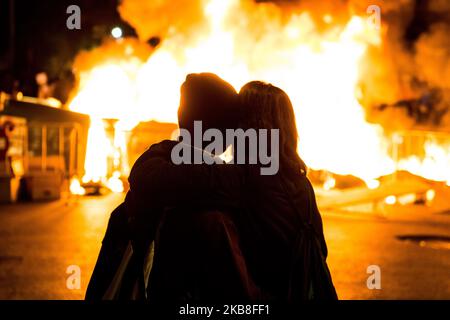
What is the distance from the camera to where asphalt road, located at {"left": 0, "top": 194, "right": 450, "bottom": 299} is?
611 centimetres

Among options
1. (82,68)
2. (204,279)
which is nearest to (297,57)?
(82,68)

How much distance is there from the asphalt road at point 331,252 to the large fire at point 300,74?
139 inches

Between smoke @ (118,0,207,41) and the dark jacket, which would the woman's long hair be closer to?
the dark jacket

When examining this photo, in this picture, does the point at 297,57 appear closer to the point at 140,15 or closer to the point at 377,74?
the point at 377,74

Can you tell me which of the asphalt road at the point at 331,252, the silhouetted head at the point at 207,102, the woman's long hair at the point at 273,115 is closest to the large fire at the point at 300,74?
the asphalt road at the point at 331,252

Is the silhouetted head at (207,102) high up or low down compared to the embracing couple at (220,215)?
up

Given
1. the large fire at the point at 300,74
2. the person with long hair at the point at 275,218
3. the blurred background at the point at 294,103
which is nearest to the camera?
the person with long hair at the point at 275,218

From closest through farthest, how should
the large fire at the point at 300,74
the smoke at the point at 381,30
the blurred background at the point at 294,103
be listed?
the blurred background at the point at 294,103 → the large fire at the point at 300,74 → the smoke at the point at 381,30

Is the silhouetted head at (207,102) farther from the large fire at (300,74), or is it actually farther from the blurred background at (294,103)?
the large fire at (300,74)

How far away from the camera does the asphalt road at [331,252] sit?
611 cm

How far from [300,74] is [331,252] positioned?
853cm

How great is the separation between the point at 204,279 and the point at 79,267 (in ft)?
16.8

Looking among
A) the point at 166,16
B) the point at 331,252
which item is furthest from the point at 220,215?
the point at 166,16

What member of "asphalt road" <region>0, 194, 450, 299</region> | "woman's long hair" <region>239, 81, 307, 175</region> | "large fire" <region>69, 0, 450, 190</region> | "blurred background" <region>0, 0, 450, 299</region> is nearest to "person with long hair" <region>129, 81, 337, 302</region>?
"woman's long hair" <region>239, 81, 307, 175</region>
